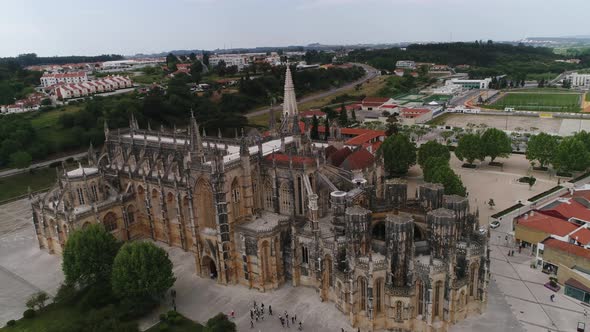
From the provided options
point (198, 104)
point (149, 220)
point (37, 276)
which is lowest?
point (37, 276)

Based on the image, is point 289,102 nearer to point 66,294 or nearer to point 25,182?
point 66,294

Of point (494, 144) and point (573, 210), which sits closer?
point (573, 210)

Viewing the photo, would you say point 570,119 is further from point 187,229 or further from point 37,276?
point 37,276

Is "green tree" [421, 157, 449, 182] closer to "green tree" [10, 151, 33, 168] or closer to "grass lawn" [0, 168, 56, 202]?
"grass lawn" [0, 168, 56, 202]

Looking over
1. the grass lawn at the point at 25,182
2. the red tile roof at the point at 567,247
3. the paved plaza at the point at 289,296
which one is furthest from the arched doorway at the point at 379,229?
the grass lawn at the point at 25,182

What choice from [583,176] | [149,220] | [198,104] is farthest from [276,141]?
[198,104]

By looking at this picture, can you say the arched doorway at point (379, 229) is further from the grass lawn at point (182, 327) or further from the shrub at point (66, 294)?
the shrub at point (66, 294)

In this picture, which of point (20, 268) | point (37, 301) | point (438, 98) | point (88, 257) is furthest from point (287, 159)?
point (438, 98)
